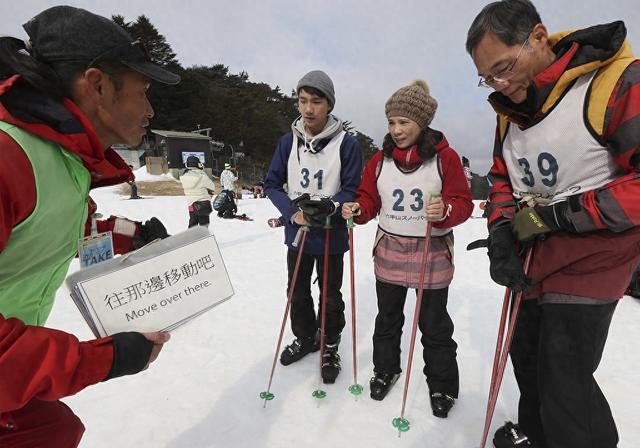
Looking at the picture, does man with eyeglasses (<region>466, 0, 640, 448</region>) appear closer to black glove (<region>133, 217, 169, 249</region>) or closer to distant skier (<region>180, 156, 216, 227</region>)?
black glove (<region>133, 217, 169, 249</region>)

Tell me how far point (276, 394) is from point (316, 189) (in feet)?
5.45

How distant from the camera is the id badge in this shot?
4.42 ft

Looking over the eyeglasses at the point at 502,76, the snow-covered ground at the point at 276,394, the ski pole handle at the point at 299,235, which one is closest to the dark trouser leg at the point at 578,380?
the snow-covered ground at the point at 276,394

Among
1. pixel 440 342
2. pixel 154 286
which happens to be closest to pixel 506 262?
pixel 440 342

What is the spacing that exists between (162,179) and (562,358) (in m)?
28.2

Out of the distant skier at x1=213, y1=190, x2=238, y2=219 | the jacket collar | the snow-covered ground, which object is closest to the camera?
the jacket collar

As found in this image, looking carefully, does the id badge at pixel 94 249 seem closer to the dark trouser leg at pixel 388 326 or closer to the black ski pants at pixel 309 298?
the black ski pants at pixel 309 298

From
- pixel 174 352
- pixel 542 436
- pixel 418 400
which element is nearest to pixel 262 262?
pixel 174 352

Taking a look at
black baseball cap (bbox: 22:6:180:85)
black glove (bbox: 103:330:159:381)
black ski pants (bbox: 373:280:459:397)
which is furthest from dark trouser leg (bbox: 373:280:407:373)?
black baseball cap (bbox: 22:6:180:85)

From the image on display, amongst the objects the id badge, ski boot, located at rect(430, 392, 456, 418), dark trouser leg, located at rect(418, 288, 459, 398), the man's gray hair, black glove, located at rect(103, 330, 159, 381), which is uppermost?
the man's gray hair

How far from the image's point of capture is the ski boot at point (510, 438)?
217cm

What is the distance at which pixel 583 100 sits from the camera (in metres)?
1.49

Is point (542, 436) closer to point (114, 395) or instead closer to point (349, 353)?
point (349, 353)

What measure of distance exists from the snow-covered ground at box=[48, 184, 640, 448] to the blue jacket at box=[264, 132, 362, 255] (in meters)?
1.12
